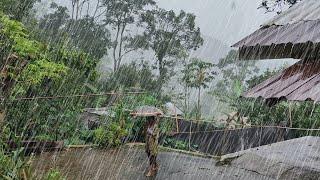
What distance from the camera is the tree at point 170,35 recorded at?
34.5 m

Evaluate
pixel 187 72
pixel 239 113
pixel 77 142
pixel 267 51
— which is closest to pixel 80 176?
pixel 77 142

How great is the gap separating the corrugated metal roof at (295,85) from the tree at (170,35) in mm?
29471

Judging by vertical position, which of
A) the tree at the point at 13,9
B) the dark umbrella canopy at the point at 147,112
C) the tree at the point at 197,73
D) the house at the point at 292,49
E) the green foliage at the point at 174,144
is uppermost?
the tree at the point at 13,9

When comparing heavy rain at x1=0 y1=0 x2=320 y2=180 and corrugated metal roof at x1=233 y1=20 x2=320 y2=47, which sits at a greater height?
corrugated metal roof at x1=233 y1=20 x2=320 y2=47

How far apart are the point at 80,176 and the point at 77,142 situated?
373cm

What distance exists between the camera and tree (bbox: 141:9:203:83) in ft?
113

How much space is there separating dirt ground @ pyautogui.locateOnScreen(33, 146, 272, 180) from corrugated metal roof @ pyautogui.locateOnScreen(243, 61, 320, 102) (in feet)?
17.9

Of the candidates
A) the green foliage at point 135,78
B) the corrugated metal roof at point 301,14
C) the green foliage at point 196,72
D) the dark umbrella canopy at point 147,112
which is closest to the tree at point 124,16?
the green foliage at point 135,78

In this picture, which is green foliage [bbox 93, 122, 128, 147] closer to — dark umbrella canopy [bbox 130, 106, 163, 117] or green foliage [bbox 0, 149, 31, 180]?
dark umbrella canopy [bbox 130, 106, 163, 117]

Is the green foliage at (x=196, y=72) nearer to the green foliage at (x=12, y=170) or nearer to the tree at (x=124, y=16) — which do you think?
the tree at (x=124, y=16)

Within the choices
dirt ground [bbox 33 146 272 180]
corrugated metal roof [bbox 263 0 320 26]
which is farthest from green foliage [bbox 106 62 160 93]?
corrugated metal roof [bbox 263 0 320 26]

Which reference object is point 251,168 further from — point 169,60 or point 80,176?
point 169,60

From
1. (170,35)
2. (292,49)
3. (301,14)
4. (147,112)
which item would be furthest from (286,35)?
(170,35)

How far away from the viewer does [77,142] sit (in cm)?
1295
